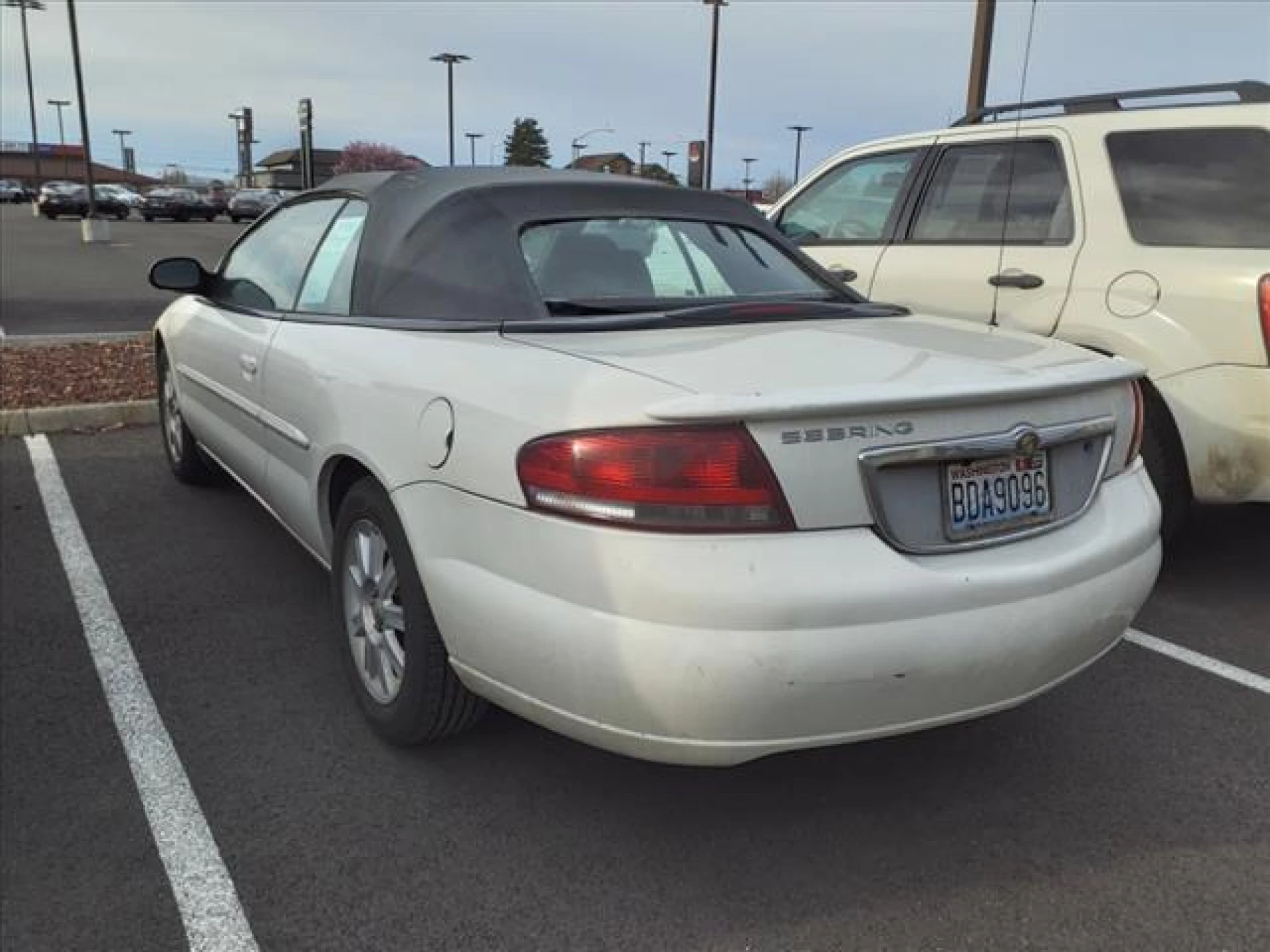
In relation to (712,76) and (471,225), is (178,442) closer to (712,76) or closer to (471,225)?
(471,225)

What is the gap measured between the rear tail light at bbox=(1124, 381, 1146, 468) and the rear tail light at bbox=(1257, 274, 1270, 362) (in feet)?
4.55

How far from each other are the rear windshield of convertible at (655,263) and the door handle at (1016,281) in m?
1.51

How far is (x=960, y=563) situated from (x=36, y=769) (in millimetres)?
2408

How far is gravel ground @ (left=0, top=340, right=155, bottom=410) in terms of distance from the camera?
7047 millimetres

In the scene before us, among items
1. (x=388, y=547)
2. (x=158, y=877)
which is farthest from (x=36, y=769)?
(x=388, y=547)

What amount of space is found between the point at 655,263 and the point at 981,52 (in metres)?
8.53

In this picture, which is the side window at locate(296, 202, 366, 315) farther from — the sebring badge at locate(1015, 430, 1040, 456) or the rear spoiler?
the sebring badge at locate(1015, 430, 1040, 456)

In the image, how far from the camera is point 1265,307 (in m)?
3.85

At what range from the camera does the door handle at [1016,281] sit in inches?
180

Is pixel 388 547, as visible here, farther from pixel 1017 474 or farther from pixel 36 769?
pixel 1017 474

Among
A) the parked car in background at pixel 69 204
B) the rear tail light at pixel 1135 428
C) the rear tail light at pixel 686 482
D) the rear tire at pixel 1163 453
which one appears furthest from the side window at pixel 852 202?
the parked car in background at pixel 69 204

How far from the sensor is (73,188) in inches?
Result: 1708

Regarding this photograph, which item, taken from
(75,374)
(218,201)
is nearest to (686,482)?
(75,374)

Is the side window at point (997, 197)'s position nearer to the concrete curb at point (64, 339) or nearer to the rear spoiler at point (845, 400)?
the rear spoiler at point (845, 400)
